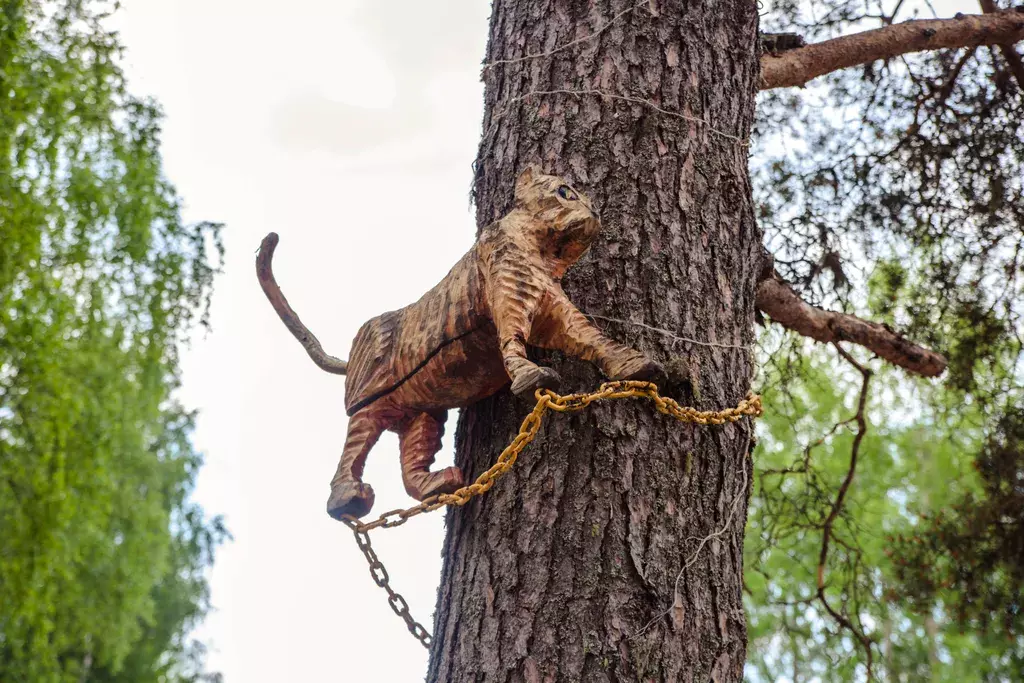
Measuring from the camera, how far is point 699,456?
5.86 ft

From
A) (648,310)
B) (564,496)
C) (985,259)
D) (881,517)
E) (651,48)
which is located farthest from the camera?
(881,517)

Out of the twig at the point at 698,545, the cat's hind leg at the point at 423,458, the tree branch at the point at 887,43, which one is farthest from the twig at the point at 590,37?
the twig at the point at 698,545

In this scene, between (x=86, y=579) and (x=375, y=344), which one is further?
(x=86, y=579)

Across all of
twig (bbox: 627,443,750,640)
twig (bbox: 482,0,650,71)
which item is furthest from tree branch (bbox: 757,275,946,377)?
twig (bbox: 627,443,750,640)

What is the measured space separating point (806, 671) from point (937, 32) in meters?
8.99

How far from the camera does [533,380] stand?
1545mm

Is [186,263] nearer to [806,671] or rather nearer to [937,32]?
[937,32]

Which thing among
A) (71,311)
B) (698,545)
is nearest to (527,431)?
(698,545)

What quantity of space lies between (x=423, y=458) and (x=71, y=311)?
140 inches

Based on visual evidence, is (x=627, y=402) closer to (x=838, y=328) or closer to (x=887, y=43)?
(x=838, y=328)

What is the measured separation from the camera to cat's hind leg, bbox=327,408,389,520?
184cm

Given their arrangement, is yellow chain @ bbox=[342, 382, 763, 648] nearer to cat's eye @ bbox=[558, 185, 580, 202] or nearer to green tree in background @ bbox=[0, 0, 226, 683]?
cat's eye @ bbox=[558, 185, 580, 202]

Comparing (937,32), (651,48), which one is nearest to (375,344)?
(651,48)

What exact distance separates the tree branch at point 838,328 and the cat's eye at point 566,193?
44.1 inches
